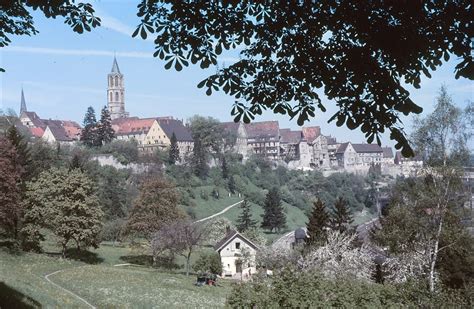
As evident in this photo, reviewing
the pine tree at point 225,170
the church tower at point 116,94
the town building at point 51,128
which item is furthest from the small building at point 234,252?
the church tower at point 116,94

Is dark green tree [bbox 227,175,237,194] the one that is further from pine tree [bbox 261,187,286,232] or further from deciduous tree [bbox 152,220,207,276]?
deciduous tree [bbox 152,220,207,276]

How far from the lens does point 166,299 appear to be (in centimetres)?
2606

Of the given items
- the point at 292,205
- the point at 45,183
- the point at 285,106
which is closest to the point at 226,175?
the point at 292,205

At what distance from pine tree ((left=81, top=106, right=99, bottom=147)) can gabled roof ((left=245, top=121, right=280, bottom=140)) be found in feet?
147

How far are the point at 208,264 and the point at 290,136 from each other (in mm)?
101754

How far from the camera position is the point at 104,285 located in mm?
27312

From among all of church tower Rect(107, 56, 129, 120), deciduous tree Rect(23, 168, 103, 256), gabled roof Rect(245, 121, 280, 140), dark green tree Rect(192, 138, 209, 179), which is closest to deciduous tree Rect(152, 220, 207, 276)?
deciduous tree Rect(23, 168, 103, 256)

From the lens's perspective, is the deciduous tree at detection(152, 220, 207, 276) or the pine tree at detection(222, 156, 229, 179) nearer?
the deciduous tree at detection(152, 220, 207, 276)

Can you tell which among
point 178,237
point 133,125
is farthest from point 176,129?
point 178,237

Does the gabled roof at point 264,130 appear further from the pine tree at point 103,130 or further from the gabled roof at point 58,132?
the gabled roof at point 58,132

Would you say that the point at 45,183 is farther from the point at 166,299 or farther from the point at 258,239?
the point at 258,239

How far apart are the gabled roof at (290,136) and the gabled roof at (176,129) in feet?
103

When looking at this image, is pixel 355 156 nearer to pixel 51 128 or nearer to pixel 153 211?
pixel 51 128

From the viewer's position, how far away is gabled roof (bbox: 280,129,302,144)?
141 meters
